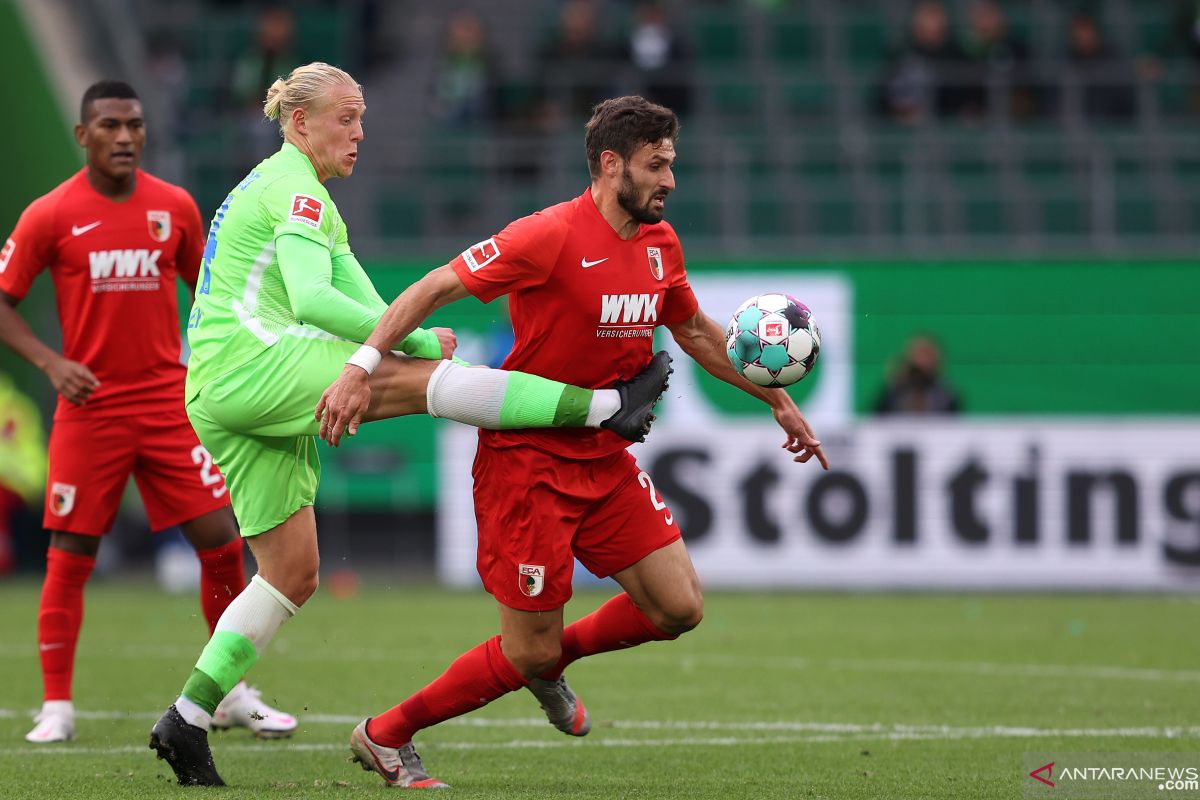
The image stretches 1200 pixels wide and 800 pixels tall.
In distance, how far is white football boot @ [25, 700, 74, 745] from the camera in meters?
6.97

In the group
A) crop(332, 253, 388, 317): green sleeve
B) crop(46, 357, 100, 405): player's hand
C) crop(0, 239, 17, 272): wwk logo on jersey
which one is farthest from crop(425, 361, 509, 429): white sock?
crop(0, 239, 17, 272): wwk logo on jersey

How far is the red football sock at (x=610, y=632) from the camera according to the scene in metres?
6.31

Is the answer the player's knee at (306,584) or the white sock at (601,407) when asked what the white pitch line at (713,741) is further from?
the white sock at (601,407)

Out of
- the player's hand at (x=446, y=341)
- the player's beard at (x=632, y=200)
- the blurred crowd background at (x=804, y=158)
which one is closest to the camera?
the player's beard at (x=632, y=200)

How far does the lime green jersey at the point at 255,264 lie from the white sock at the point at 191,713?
1044 millimetres

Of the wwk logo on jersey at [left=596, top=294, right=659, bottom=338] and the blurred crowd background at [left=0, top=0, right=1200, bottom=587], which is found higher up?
the blurred crowd background at [left=0, top=0, right=1200, bottom=587]

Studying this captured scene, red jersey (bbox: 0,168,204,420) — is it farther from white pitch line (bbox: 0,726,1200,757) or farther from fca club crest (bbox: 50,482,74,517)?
white pitch line (bbox: 0,726,1200,757)

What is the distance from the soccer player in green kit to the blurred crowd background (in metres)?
8.41

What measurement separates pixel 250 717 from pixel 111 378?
1524 millimetres

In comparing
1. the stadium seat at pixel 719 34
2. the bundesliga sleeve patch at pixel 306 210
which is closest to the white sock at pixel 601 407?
the bundesliga sleeve patch at pixel 306 210

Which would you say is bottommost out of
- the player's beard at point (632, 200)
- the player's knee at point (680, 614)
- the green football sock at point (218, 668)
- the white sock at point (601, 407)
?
the green football sock at point (218, 668)

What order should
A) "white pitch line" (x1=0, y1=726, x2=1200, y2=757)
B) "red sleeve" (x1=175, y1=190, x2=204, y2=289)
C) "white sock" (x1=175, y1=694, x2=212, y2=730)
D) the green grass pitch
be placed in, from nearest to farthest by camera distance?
1. "white sock" (x1=175, y1=694, x2=212, y2=730)
2. the green grass pitch
3. "white pitch line" (x1=0, y1=726, x2=1200, y2=757)
4. "red sleeve" (x1=175, y1=190, x2=204, y2=289)

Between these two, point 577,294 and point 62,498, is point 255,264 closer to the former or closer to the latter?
point 577,294

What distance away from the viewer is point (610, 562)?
612cm
